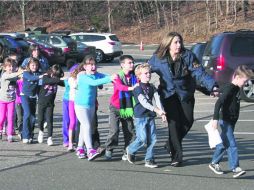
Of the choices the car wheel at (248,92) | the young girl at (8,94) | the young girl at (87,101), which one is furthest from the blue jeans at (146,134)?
the car wheel at (248,92)

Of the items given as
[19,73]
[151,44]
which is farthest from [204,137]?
[151,44]

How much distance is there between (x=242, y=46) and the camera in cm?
1697

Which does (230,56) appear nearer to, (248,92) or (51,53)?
(248,92)

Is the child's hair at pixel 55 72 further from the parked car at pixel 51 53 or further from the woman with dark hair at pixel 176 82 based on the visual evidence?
the parked car at pixel 51 53

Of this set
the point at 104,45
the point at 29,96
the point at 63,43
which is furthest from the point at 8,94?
the point at 104,45

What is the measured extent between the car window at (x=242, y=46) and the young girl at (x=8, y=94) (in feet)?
25.0

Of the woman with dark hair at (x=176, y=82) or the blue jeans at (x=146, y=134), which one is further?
the blue jeans at (x=146, y=134)

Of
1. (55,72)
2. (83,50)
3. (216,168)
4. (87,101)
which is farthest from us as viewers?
(83,50)

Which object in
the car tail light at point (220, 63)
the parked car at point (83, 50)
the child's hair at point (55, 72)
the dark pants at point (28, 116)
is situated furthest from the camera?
the parked car at point (83, 50)

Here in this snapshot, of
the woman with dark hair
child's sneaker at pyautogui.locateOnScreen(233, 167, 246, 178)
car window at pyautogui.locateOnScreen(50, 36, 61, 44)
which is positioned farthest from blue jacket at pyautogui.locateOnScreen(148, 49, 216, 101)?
car window at pyautogui.locateOnScreen(50, 36, 61, 44)

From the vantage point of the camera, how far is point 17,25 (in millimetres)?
64250

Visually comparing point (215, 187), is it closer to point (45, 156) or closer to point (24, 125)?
point (45, 156)

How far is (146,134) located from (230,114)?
1.30 metres

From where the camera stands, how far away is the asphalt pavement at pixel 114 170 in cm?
736
